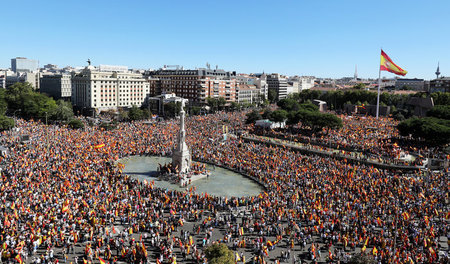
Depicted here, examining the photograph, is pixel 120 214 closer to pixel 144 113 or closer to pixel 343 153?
pixel 343 153

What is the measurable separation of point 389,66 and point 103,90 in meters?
66.5

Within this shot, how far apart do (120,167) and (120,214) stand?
1261 cm

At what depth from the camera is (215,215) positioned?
82.0ft

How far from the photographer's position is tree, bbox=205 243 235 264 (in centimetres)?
1513

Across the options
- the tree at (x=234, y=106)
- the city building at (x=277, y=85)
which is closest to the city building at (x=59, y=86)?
the tree at (x=234, y=106)

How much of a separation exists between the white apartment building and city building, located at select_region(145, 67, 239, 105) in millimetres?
11278

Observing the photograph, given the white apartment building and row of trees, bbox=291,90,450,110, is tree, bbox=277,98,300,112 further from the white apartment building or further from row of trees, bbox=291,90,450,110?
the white apartment building

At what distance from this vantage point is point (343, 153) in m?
44.1

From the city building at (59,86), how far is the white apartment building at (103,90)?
24.7m

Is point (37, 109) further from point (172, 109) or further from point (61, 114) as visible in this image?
point (172, 109)

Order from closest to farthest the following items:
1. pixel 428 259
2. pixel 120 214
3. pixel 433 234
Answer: pixel 428 259, pixel 433 234, pixel 120 214

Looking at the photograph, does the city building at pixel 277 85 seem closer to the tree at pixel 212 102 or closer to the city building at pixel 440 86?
the tree at pixel 212 102

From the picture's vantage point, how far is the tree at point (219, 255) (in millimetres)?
15133

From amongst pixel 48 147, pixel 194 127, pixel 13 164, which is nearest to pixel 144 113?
pixel 194 127
